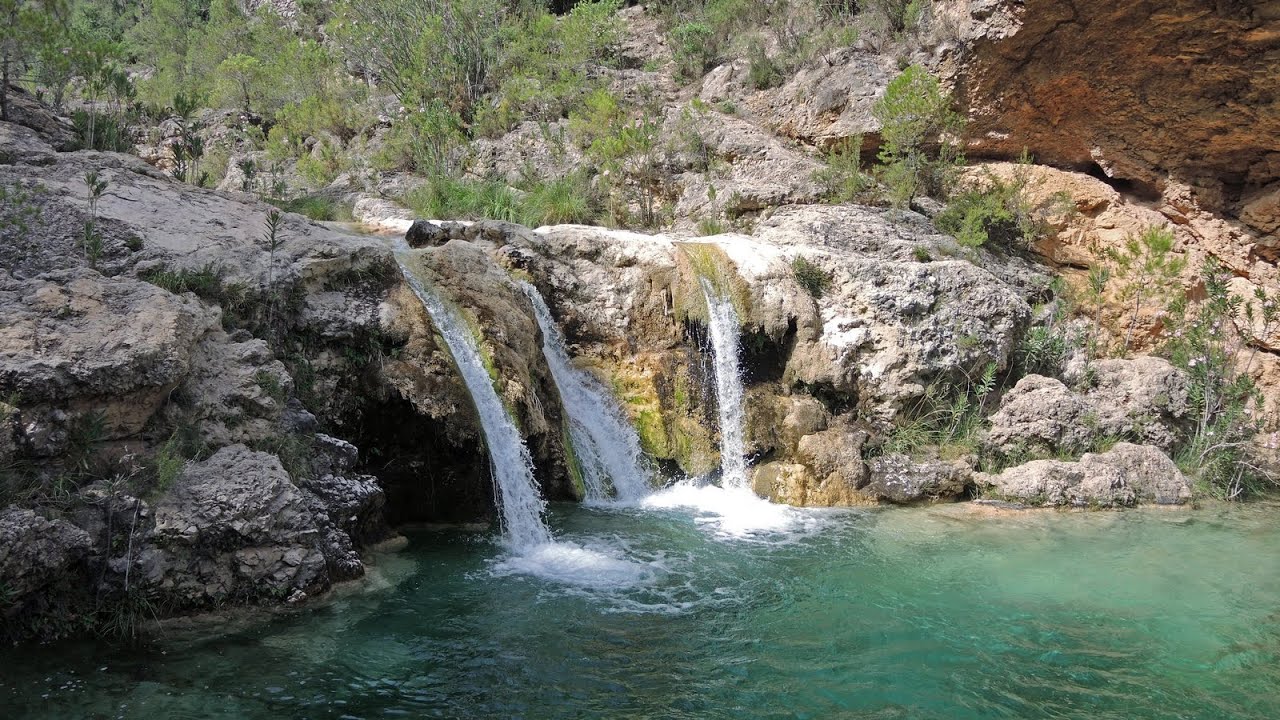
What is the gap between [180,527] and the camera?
5.19 m

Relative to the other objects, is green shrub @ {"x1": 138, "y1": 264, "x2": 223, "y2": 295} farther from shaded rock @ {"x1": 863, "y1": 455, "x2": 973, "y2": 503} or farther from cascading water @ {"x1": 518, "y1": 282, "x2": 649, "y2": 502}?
shaded rock @ {"x1": 863, "y1": 455, "x2": 973, "y2": 503}

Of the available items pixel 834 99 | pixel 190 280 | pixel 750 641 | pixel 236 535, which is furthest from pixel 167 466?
pixel 834 99

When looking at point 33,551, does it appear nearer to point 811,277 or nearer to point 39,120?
point 39,120

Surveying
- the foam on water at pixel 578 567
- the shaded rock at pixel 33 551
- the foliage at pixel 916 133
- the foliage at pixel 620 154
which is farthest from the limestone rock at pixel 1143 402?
the shaded rock at pixel 33 551

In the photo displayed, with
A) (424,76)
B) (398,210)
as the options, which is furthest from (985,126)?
(424,76)

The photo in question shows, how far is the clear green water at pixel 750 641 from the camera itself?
4.50 m

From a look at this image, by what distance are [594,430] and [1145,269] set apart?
27.2 ft

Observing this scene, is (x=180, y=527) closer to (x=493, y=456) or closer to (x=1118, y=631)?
(x=493, y=456)

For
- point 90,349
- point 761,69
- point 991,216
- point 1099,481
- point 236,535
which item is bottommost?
point 1099,481

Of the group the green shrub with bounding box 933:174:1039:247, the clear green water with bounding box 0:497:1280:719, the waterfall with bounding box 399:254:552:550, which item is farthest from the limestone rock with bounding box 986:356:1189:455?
the waterfall with bounding box 399:254:552:550

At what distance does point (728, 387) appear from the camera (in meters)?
10.1

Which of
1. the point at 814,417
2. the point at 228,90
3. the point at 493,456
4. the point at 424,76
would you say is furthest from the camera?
the point at 228,90

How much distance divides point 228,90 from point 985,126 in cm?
1835

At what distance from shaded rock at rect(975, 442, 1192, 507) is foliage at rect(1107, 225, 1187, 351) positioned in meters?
3.49
